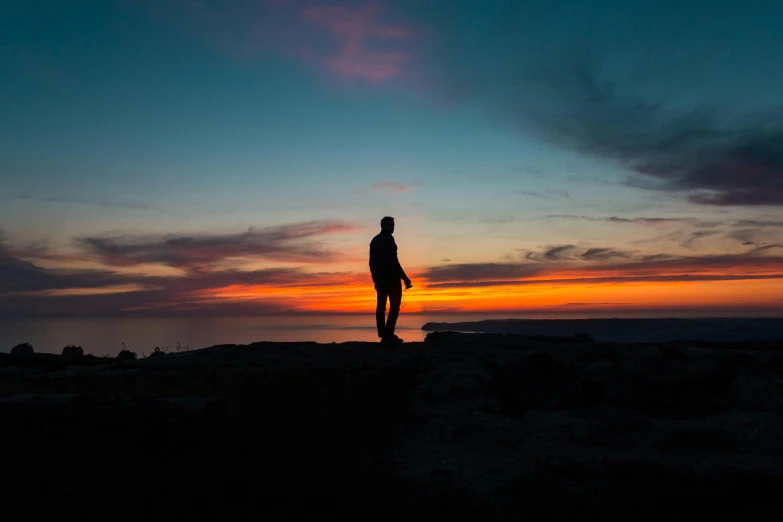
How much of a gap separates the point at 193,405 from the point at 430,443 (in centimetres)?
309

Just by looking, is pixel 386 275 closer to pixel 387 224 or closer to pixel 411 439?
pixel 387 224

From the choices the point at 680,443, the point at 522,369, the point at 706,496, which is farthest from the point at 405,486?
the point at 522,369

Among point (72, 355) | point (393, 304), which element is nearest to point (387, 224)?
point (393, 304)

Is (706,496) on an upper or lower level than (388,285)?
lower

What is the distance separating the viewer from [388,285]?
47.9ft

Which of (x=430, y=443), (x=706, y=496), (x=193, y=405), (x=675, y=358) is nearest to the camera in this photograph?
(x=706, y=496)

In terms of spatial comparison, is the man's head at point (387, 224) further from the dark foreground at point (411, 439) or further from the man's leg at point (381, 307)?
the dark foreground at point (411, 439)

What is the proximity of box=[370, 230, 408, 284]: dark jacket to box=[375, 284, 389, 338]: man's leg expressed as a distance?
22cm

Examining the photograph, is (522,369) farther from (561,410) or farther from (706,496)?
(706,496)

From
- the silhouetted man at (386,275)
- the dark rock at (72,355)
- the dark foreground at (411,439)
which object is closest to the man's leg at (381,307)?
the silhouetted man at (386,275)

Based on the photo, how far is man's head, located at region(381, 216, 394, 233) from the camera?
14656 millimetres

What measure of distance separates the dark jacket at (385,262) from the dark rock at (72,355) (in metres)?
7.43

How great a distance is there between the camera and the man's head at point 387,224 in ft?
48.1

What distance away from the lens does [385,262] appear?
14445mm
